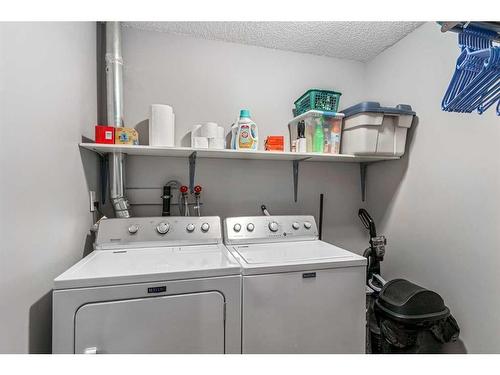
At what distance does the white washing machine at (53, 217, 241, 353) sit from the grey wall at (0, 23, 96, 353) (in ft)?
0.39

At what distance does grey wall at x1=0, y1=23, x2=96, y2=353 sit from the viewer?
0.87m

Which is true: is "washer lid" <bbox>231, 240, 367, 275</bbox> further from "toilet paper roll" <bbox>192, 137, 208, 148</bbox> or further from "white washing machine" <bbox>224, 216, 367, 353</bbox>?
"toilet paper roll" <bbox>192, 137, 208, 148</bbox>

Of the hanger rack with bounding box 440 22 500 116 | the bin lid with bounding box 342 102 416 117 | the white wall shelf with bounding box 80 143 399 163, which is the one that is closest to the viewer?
the hanger rack with bounding box 440 22 500 116

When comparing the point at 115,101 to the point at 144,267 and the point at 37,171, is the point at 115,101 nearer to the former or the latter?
the point at 37,171

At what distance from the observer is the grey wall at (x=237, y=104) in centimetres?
195

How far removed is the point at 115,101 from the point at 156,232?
3.15 feet

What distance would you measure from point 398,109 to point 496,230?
96 centimetres

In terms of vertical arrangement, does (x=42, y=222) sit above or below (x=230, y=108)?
below

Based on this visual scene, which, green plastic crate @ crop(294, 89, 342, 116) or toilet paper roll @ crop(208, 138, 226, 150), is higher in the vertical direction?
green plastic crate @ crop(294, 89, 342, 116)

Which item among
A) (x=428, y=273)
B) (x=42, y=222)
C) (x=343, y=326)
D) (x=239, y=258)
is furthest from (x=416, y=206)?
(x=42, y=222)

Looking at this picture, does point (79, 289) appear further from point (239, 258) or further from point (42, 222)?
point (239, 258)

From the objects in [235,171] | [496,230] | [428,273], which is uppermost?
[235,171]

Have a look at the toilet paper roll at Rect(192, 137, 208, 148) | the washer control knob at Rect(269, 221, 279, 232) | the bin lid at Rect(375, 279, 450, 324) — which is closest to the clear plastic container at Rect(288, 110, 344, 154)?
the washer control knob at Rect(269, 221, 279, 232)
